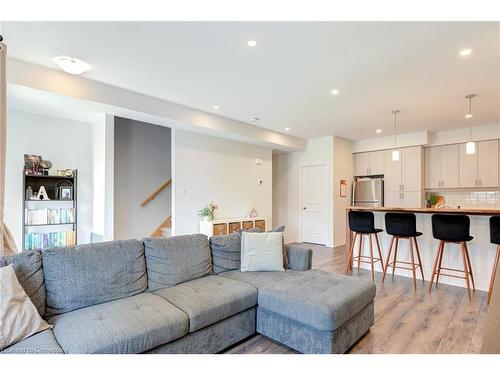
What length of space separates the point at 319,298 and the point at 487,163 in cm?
531

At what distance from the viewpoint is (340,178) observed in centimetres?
630

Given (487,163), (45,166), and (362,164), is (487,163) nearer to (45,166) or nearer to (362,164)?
(362,164)

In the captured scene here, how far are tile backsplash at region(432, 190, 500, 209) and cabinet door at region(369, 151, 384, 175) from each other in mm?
1208

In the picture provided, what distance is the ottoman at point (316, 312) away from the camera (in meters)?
1.88

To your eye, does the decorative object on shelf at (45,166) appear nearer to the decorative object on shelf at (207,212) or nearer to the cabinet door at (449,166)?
the decorative object on shelf at (207,212)

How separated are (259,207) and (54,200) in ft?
12.4

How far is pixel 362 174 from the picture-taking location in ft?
21.9

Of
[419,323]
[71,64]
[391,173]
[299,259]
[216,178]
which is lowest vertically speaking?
[419,323]

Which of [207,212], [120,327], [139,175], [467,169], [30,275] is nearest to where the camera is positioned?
[120,327]

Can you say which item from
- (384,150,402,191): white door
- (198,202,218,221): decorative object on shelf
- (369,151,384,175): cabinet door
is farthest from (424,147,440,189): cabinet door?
(198,202,218,221): decorative object on shelf

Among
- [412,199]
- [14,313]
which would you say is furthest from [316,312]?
[412,199]

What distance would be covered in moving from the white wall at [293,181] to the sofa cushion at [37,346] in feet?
18.0
